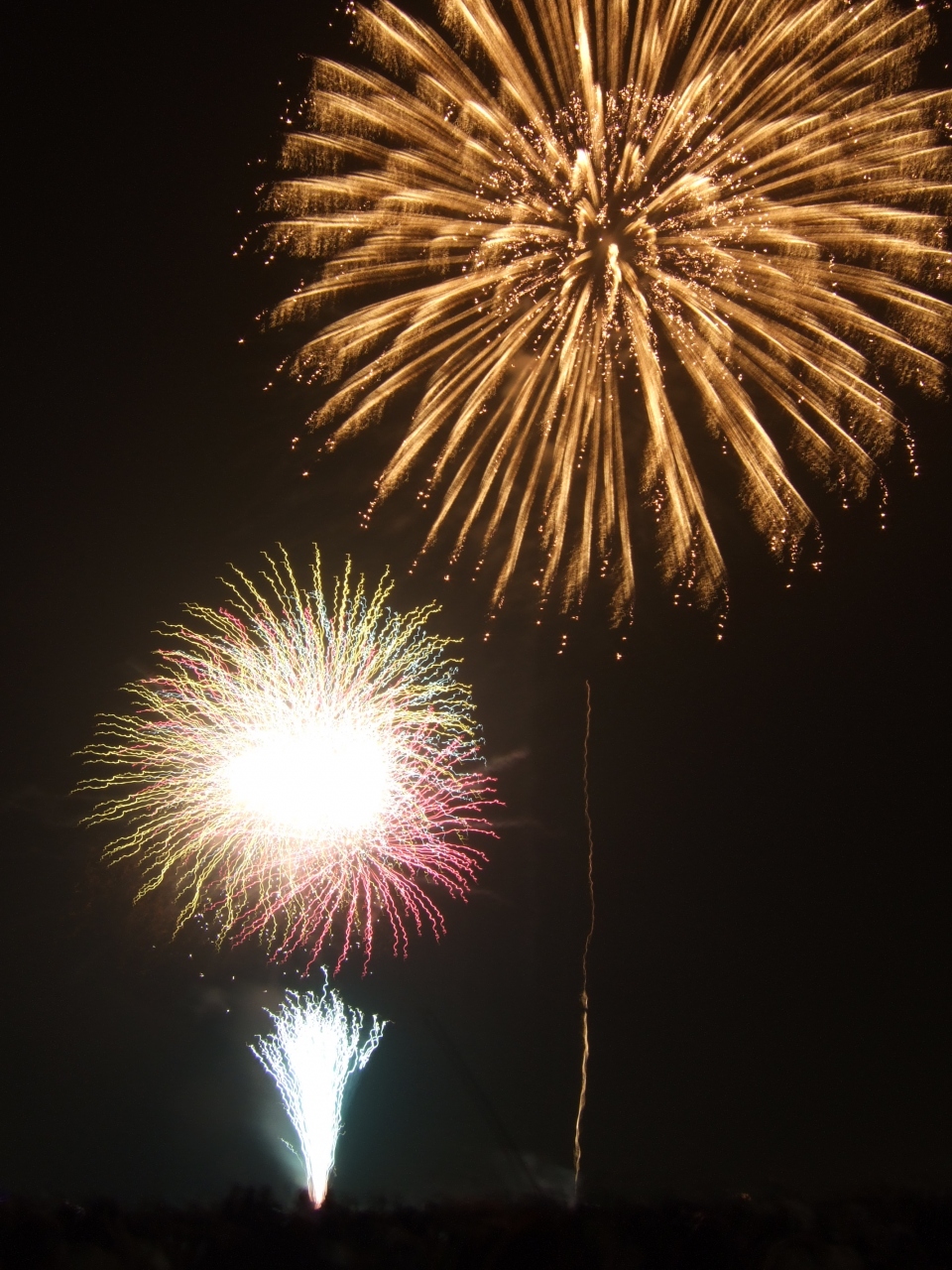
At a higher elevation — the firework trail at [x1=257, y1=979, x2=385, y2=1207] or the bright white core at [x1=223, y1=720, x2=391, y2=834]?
the bright white core at [x1=223, y1=720, x2=391, y2=834]

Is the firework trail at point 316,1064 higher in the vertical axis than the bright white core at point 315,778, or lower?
lower

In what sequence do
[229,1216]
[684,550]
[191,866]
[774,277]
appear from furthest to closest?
[191,866], [684,550], [774,277], [229,1216]

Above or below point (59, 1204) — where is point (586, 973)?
above

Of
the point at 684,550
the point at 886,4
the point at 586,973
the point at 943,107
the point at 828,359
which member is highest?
the point at 886,4

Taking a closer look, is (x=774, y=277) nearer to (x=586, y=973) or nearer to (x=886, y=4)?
(x=886, y=4)

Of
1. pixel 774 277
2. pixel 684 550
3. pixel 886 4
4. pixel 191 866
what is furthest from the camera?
pixel 191 866

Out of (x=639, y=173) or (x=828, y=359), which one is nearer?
(x=639, y=173)

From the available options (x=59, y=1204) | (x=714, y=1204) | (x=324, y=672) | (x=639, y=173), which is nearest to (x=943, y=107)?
(x=639, y=173)

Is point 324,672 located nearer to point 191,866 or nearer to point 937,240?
point 191,866
